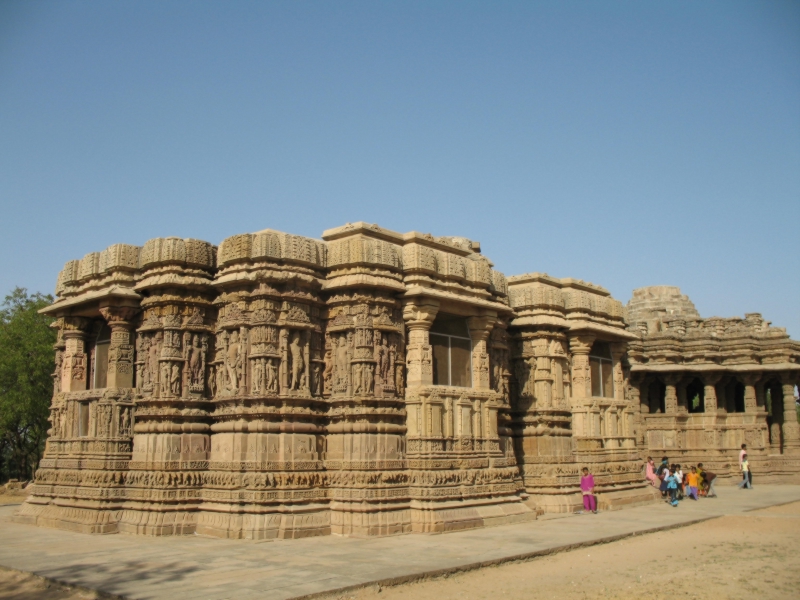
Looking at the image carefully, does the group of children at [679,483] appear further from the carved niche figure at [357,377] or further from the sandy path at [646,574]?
the carved niche figure at [357,377]

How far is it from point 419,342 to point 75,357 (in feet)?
22.7

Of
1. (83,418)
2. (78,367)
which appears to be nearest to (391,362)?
(83,418)

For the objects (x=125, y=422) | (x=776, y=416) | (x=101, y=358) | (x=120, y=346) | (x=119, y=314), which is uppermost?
(x=119, y=314)

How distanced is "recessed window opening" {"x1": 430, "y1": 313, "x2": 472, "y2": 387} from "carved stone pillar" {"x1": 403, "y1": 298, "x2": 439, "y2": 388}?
478 millimetres

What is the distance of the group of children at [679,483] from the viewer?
19312mm

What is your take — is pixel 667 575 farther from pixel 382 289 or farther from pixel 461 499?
pixel 382 289

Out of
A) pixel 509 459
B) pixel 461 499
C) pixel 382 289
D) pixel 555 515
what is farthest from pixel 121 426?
pixel 555 515

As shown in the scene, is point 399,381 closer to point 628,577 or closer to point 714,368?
point 628,577

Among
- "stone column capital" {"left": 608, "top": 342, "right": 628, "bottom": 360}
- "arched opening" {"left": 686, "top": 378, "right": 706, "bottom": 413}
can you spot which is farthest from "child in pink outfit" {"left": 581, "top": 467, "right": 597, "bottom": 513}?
"arched opening" {"left": 686, "top": 378, "right": 706, "bottom": 413}

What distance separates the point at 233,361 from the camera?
1362 centimetres

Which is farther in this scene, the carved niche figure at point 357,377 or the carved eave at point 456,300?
the carved eave at point 456,300

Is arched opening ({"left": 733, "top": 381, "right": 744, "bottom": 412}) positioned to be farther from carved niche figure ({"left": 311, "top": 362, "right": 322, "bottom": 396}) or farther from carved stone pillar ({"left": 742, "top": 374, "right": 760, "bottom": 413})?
carved niche figure ({"left": 311, "top": 362, "right": 322, "bottom": 396})

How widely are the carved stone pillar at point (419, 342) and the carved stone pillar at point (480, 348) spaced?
1.32m

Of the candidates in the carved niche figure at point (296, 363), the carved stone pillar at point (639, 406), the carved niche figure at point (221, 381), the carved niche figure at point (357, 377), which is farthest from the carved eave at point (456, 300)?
the carved stone pillar at point (639, 406)
